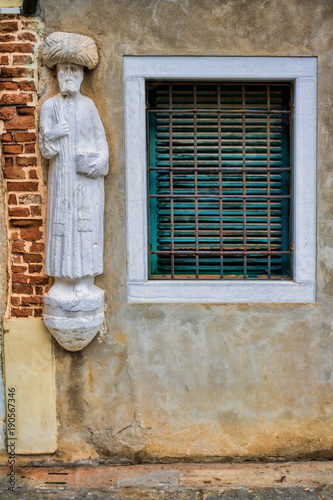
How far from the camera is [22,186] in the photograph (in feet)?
12.2

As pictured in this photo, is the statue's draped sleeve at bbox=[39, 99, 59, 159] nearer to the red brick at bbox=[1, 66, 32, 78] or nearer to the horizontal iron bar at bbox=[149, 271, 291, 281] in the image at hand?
the red brick at bbox=[1, 66, 32, 78]

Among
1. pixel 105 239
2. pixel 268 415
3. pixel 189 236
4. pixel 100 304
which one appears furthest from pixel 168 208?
pixel 268 415

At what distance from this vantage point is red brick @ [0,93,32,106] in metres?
3.65

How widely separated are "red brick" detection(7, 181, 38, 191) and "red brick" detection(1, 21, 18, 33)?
1.11m

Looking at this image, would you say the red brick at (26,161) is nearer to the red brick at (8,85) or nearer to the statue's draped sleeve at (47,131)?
the statue's draped sleeve at (47,131)

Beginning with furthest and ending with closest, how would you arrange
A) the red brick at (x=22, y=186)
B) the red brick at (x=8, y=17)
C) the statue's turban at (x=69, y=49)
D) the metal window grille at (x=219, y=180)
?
1. the metal window grille at (x=219, y=180)
2. the red brick at (x=22, y=186)
3. the red brick at (x=8, y=17)
4. the statue's turban at (x=69, y=49)

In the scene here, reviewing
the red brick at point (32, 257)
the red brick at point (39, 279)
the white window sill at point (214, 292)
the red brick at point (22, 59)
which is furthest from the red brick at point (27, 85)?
the white window sill at point (214, 292)

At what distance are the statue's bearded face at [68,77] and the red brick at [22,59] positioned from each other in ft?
0.78

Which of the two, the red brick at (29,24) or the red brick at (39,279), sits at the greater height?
the red brick at (29,24)

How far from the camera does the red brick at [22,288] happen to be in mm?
3773

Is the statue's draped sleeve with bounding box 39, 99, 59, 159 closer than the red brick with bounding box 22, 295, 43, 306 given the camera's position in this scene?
Yes

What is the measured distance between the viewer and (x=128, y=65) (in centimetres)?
366

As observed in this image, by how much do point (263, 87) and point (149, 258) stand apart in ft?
5.24

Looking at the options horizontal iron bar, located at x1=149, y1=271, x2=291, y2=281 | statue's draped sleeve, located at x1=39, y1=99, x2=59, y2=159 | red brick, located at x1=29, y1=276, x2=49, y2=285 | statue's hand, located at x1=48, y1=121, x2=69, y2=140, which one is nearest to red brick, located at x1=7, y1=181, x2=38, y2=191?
statue's draped sleeve, located at x1=39, y1=99, x2=59, y2=159
